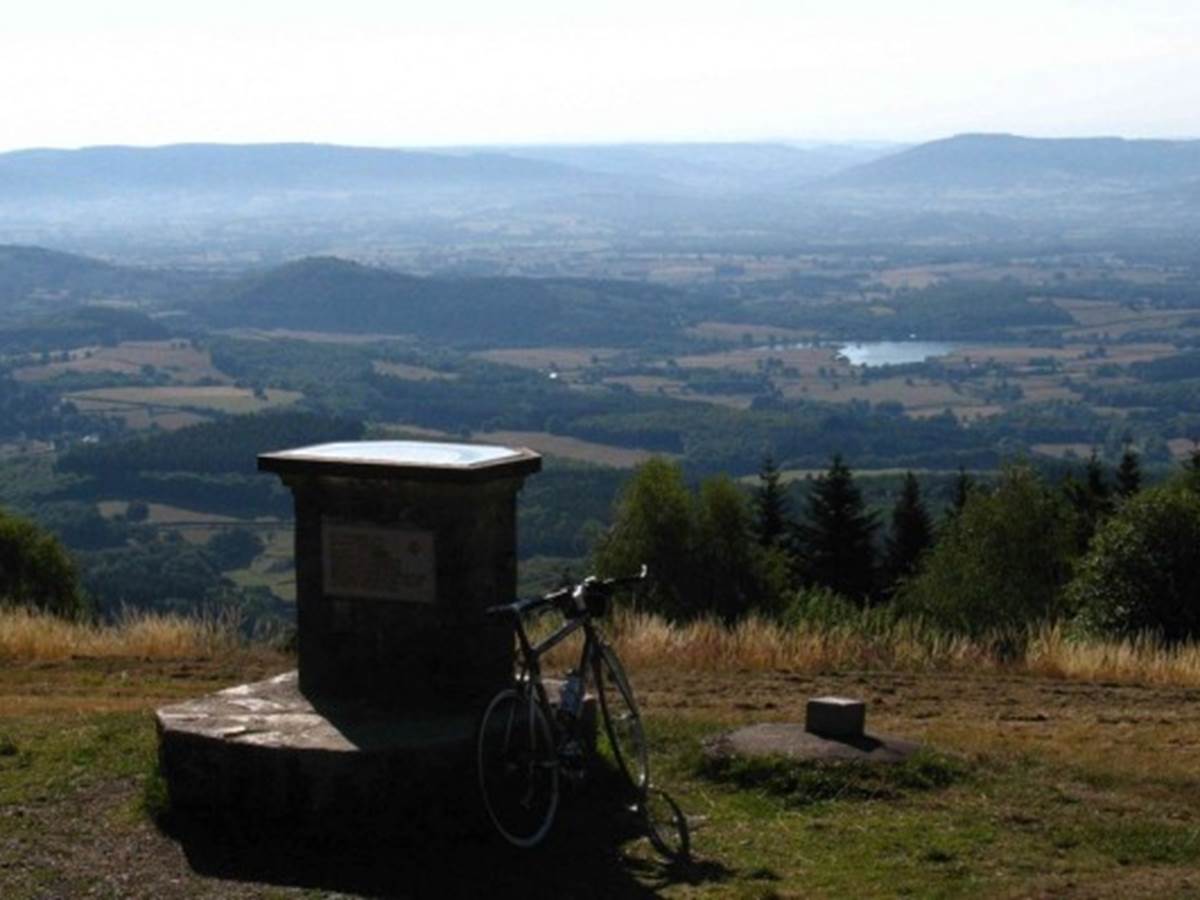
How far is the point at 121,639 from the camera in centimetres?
1498

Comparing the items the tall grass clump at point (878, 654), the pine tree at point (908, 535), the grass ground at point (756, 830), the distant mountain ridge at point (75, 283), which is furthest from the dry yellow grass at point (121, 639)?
the distant mountain ridge at point (75, 283)

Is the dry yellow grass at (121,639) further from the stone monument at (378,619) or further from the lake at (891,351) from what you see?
the lake at (891,351)

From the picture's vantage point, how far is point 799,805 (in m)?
8.61

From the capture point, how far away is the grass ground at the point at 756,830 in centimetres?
752

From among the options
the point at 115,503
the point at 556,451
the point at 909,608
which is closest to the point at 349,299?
the point at 556,451

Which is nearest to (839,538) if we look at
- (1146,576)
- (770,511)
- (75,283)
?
(770,511)

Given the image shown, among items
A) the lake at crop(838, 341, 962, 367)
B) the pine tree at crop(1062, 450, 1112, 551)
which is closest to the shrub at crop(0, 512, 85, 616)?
the pine tree at crop(1062, 450, 1112, 551)

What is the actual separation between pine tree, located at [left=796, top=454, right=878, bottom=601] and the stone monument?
109ft

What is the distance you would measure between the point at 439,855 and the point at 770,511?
3695 cm

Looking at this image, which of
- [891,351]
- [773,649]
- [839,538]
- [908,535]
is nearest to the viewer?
→ [773,649]

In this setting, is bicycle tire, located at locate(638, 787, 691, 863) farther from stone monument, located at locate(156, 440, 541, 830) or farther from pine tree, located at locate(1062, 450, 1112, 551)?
pine tree, located at locate(1062, 450, 1112, 551)

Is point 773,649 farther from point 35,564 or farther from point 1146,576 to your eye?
point 35,564

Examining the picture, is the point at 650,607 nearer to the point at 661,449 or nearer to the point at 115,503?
the point at 115,503

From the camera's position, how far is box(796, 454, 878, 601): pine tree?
4206cm
